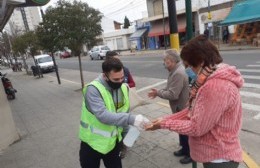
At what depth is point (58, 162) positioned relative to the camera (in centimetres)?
495

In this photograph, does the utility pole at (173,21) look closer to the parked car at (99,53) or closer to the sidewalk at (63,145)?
the sidewalk at (63,145)

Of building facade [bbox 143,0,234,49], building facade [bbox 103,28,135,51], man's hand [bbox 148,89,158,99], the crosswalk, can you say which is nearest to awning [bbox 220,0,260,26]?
building facade [bbox 143,0,234,49]

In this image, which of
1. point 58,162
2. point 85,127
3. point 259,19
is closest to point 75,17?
point 58,162

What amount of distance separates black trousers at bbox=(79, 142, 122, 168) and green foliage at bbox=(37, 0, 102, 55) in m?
8.97

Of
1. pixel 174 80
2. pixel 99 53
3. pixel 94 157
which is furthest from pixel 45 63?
pixel 94 157

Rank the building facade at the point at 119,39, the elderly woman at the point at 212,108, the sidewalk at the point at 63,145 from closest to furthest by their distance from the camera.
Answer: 1. the elderly woman at the point at 212,108
2. the sidewalk at the point at 63,145
3. the building facade at the point at 119,39

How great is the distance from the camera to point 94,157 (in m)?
3.00

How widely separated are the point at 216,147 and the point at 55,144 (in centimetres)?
435

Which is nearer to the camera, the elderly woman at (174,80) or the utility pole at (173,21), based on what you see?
the elderly woman at (174,80)

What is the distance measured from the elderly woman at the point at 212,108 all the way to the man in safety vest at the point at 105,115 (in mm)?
572

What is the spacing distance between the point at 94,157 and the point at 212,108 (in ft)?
Answer: 4.86

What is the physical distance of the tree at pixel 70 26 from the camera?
37.4ft

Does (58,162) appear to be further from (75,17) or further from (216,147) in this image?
(75,17)

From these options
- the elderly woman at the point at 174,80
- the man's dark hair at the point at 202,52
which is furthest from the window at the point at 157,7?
the man's dark hair at the point at 202,52
